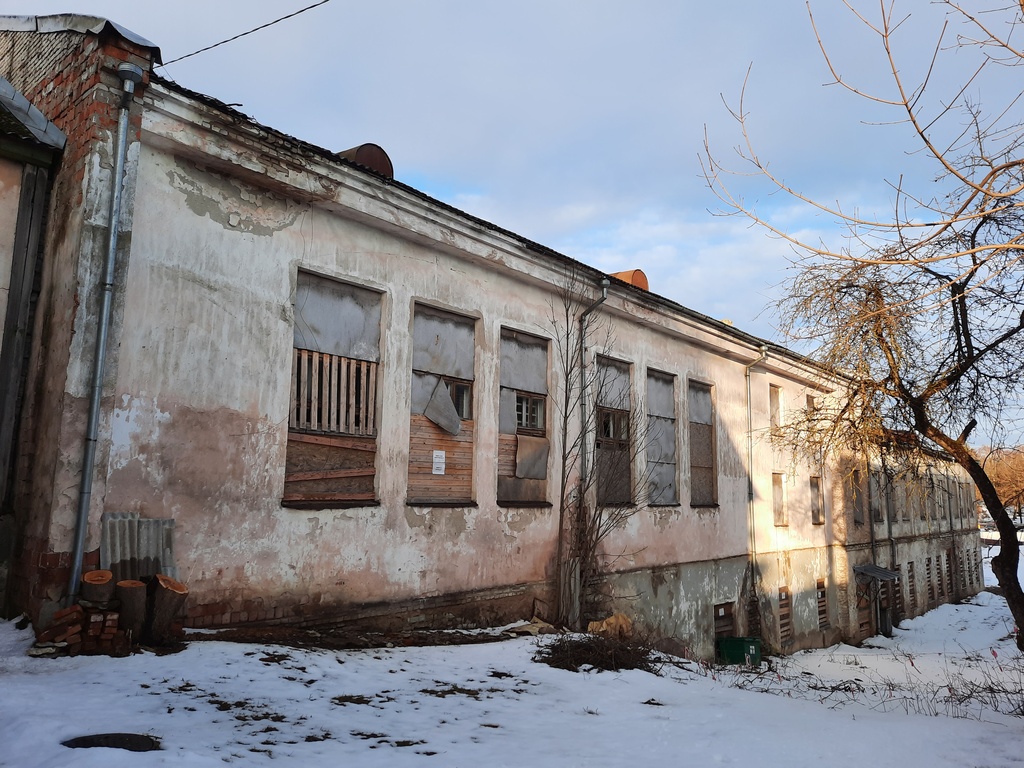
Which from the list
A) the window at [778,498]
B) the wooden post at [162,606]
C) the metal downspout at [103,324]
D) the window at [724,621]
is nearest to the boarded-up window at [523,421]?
the wooden post at [162,606]

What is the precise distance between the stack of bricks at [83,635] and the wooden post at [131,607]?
2.8 inches

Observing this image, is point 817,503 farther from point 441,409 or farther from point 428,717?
point 428,717

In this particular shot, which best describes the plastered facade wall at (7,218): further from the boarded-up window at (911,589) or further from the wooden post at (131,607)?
the boarded-up window at (911,589)

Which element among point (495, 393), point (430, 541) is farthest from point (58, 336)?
point (495, 393)

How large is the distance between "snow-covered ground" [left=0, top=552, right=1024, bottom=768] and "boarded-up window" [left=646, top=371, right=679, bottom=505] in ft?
18.3

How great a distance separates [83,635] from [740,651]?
11840 mm

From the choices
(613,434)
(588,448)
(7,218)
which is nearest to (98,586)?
(7,218)

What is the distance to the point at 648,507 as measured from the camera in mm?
12672

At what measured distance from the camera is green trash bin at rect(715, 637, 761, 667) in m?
13.8

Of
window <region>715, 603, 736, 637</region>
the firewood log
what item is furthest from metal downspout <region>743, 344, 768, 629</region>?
the firewood log

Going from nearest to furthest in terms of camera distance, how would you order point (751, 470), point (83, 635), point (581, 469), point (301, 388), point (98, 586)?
point (83, 635) → point (98, 586) → point (301, 388) → point (581, 469) → point (751, 470)

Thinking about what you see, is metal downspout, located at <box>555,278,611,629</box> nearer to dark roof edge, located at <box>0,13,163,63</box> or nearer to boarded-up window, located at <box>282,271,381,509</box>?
boarded-up window, located at <box>282,271,381,509</box>

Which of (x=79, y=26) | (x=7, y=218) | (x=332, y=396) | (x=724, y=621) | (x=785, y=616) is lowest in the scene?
(x=785, y=616)

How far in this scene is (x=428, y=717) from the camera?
5195 millimetres
